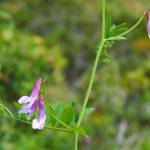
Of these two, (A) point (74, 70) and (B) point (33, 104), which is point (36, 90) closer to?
(B) point (33, 104)

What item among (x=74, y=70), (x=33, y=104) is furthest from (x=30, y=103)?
(x=74, y=70)

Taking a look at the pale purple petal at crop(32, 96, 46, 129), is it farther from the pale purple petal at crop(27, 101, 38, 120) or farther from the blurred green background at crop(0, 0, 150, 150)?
the blurred green background at crop(0, 0, 150, 150)

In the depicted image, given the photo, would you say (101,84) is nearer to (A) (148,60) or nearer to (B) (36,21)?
(A) (148,60)

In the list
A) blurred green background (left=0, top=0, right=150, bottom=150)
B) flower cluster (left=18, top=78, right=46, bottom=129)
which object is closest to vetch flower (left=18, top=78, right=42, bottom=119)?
flower cluster (left=18, top=78, right=46, bottom=129)

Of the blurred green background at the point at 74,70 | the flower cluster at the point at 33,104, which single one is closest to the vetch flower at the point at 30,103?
the flower cluster at the point at 33,104

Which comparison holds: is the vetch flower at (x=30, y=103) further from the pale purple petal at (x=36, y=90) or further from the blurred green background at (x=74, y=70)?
the blurred green background at (x=74, y=70)

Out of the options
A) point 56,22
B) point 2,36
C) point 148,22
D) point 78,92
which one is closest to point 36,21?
point 56,22

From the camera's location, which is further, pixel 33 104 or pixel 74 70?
pixel 74 70

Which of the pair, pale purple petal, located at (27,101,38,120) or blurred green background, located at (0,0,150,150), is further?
blurred green background, located at (0,0,150,150)
